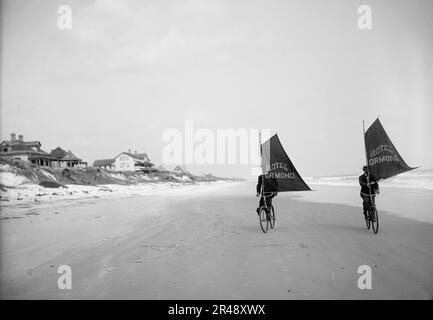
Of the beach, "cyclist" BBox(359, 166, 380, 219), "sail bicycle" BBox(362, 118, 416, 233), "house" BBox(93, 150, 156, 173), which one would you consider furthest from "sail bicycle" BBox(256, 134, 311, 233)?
"house" BBox(93, 150, 156, 173)

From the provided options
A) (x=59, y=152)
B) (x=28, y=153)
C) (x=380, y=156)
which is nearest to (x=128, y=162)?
(x=59, y=152)

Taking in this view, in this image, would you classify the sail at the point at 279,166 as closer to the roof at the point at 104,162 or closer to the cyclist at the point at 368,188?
the cyclist at the point at 368,188

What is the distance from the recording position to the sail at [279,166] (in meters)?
9.95

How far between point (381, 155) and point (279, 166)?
3.28 metres

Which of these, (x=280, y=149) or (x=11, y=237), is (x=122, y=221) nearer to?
(x=11, y=237)

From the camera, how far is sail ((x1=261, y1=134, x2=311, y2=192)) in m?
9.95

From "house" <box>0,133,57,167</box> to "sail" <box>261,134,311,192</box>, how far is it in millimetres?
57398

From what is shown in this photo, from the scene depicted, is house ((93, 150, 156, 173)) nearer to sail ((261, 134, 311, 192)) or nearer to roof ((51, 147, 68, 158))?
roof ((51, 147, 68, 158))

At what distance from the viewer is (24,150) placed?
55.4 m

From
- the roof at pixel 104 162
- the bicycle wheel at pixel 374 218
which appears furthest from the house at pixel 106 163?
the bicycle wheel at pixel 374 218

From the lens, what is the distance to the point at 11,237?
846 centimetres

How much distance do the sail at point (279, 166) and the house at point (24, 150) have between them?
57398mm
